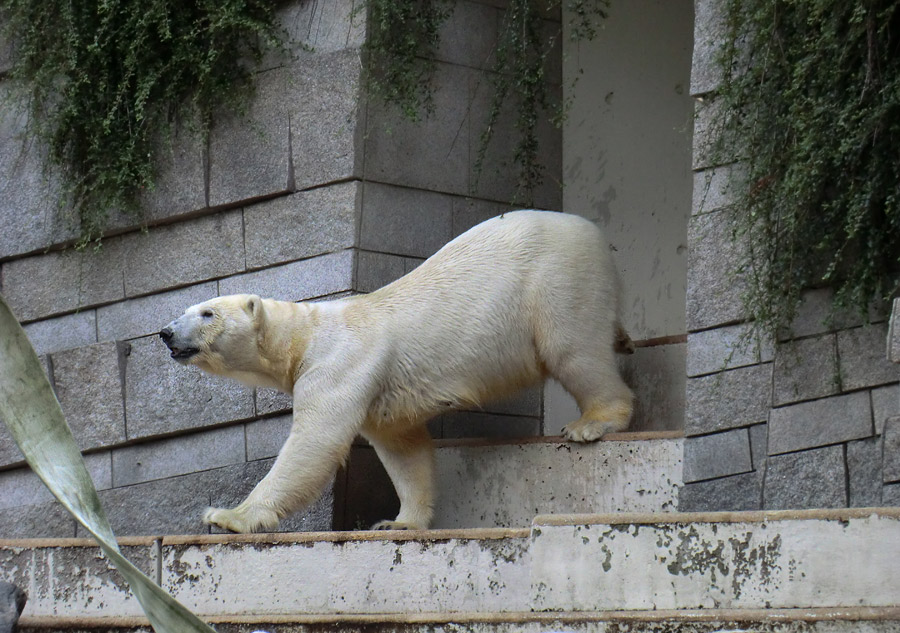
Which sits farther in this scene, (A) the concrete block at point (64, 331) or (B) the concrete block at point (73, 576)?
(A) the concrete block at point (64, 331)

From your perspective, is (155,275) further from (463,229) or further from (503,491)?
(503,491)

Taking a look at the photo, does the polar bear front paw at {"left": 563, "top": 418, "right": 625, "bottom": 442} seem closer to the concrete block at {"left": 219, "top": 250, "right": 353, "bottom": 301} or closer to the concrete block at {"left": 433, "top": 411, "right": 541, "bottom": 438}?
the concrete block at {"left": 433, "top": 411, "right": 541, "bottom": 438}

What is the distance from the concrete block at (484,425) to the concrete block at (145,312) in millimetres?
1292

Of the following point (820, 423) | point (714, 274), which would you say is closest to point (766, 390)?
point (820, 423)

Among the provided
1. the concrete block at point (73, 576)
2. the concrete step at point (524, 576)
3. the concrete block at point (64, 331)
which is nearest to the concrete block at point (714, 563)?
the concrete step at point (524, 576)

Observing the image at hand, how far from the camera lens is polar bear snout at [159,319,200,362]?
5930 mm

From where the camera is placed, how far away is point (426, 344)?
6094mm

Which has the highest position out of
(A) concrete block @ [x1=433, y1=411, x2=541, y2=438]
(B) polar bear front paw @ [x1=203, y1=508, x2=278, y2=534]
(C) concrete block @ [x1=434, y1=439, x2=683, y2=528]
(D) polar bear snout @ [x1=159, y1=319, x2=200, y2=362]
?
(D) polar bear snout @ [x1=159, y1=319, x2=200, y2=362]

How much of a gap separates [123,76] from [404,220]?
1.59m

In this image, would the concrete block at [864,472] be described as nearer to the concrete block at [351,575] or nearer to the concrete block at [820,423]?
the concrete block at [820,423]

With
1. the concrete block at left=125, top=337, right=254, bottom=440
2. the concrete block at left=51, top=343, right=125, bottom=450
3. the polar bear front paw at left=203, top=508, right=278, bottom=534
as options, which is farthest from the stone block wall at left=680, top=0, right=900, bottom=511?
the concrete block at left=51, top=343, right=125, bottom=450

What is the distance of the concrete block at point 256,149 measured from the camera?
704cm

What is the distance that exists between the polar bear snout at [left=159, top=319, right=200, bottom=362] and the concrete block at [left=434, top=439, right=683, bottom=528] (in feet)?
4.19

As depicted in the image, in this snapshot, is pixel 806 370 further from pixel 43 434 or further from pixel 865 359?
pixel 43 434
